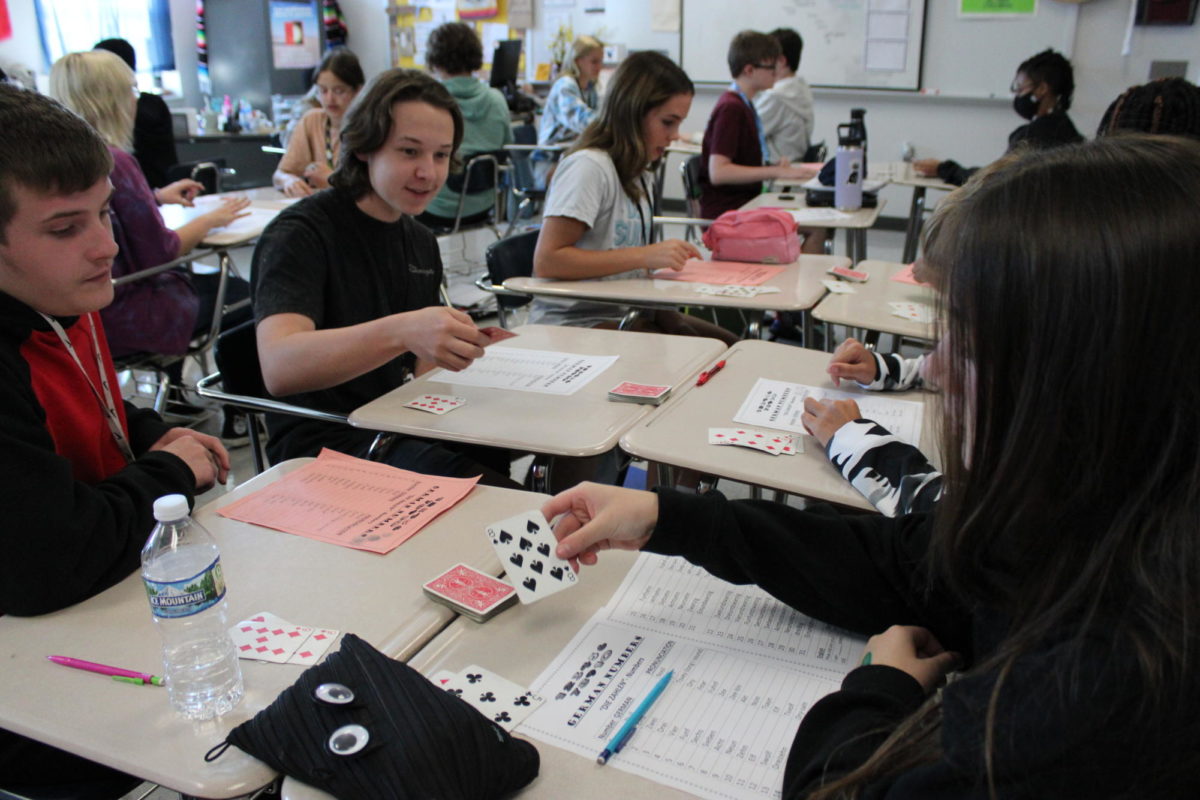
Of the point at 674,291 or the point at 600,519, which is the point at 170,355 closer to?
the point at 674,291

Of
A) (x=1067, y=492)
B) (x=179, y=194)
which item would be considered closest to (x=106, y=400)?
(x=1067, y=492)

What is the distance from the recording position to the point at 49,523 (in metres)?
0.98

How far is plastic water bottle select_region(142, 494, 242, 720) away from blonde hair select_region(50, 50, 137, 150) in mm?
2777

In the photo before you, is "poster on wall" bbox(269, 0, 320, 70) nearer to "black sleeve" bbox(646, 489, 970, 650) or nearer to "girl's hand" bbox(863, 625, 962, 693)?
"black sleeve" bbox(646, 489, 970, 650)

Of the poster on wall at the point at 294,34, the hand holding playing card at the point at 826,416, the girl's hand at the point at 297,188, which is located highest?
the poster on wall at the point at 294,34

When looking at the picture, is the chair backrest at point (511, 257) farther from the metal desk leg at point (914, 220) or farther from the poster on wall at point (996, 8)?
the poster on wall at point (996, 8)

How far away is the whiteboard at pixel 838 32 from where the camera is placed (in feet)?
21.4

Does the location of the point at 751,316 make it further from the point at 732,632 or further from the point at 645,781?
the point at 645,781

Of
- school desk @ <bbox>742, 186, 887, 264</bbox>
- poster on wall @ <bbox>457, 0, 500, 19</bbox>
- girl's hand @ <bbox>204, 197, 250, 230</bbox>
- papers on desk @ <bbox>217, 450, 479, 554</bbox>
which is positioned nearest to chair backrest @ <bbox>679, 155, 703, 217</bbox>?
school desk @ <bbox>742, 186, 887, 264</bbox>

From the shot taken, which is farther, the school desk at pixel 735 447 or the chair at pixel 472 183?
the chair at pixel 472 183

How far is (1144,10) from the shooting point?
577cm

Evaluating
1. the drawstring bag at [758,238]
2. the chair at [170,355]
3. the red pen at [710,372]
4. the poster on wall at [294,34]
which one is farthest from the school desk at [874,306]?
the poster on wall at [294,34]

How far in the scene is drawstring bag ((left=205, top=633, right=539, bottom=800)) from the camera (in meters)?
0.71

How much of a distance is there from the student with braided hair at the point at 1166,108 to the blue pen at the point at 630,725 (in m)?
2.57
